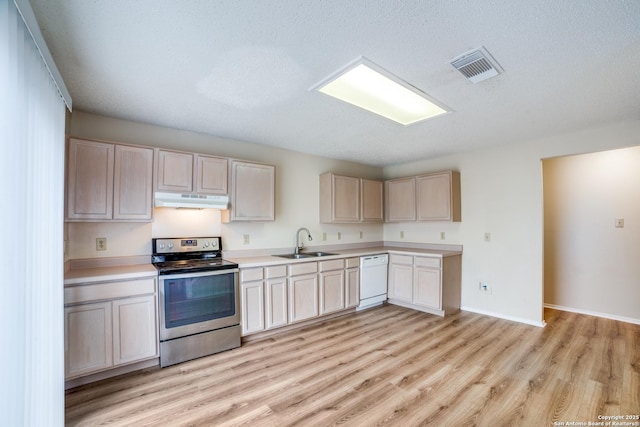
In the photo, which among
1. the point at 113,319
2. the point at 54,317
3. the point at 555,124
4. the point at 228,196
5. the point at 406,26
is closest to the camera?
the point at 406,26

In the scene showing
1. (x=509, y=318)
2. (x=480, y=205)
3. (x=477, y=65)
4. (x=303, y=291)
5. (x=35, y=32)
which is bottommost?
(x=509, y=318)

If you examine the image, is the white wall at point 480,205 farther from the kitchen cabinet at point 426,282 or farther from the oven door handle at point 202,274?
the oven door handle at point 202,274

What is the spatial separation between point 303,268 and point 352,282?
0.92 metres

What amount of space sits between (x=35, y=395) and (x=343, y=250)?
3794mm

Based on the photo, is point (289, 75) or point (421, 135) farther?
point (421, 135)

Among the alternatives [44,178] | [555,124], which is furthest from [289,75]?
[555,124]

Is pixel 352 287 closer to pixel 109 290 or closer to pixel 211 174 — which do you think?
pixel 211 174

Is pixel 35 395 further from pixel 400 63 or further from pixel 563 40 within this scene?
pixel 563 40

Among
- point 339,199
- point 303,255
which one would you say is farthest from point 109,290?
point 339,199

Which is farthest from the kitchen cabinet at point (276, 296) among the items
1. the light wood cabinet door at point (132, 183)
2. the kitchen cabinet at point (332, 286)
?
the light wood cabinet door at point (132, 183)

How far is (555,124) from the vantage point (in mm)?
3064

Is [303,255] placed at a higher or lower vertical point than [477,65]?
lower

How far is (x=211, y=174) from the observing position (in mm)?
3148

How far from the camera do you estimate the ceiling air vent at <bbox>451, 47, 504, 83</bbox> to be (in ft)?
5.92
